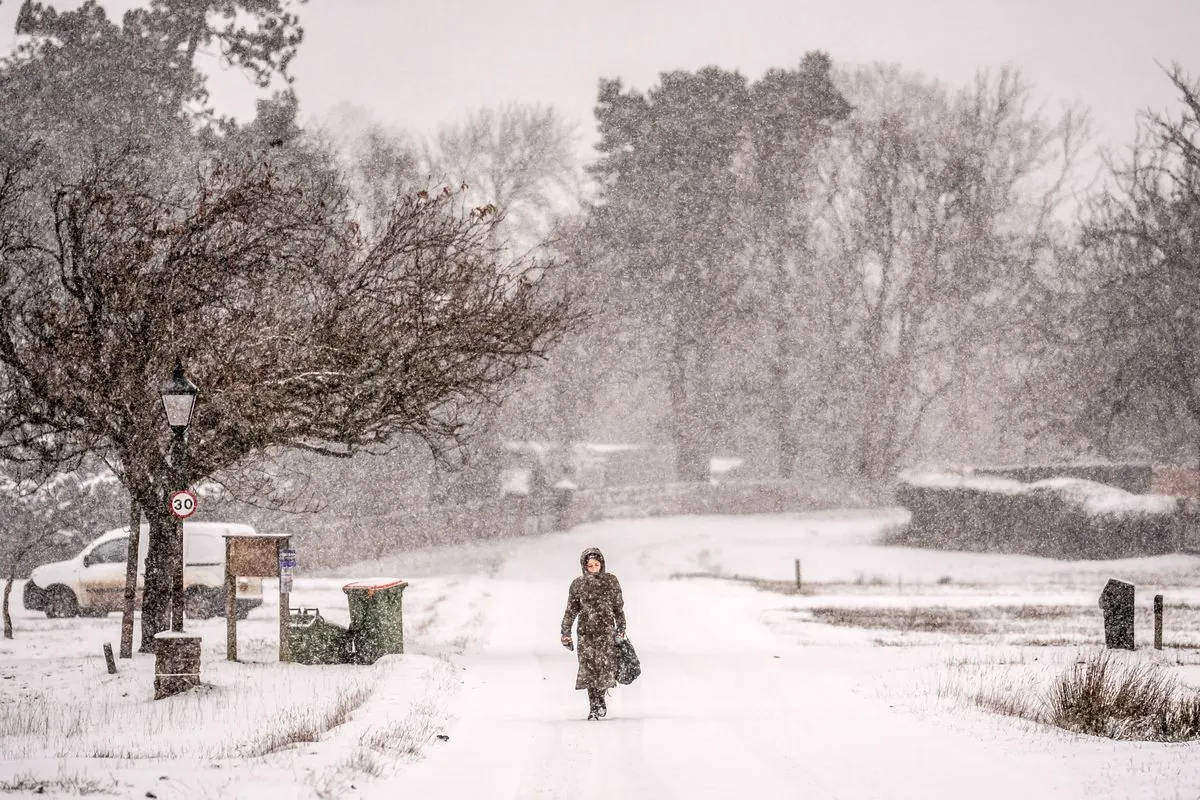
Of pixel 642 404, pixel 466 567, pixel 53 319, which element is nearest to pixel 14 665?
pixel 53 319

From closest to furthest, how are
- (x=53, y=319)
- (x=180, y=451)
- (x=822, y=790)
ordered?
(x=822, y=790)
(x=180, y=451)
(x=53, y=319)

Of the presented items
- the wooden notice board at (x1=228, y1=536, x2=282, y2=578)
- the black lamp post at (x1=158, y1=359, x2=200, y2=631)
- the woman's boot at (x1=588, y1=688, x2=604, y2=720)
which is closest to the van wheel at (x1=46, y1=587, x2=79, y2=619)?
the wooden notice board at (x1=228, y1=536, x2=282, y2=578)

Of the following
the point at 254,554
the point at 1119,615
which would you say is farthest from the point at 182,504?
the point at 1119,615

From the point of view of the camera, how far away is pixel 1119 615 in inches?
700

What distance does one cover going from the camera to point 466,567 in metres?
39.3

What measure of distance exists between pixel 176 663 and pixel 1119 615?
12.8m

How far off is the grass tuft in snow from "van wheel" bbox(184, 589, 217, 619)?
17.2 meters

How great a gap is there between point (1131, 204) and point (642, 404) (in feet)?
130

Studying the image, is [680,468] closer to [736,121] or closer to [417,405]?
[736,121]

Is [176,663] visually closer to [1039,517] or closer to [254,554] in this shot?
[254,554]

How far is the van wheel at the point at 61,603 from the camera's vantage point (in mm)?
25219

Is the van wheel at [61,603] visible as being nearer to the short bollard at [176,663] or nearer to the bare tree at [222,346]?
the bare tree at [222,346]

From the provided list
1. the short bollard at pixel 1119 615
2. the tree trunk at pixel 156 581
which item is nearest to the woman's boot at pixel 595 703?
the tree trunk at pixel 156 581

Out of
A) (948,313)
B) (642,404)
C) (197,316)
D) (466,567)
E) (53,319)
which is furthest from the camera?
(642,404)
